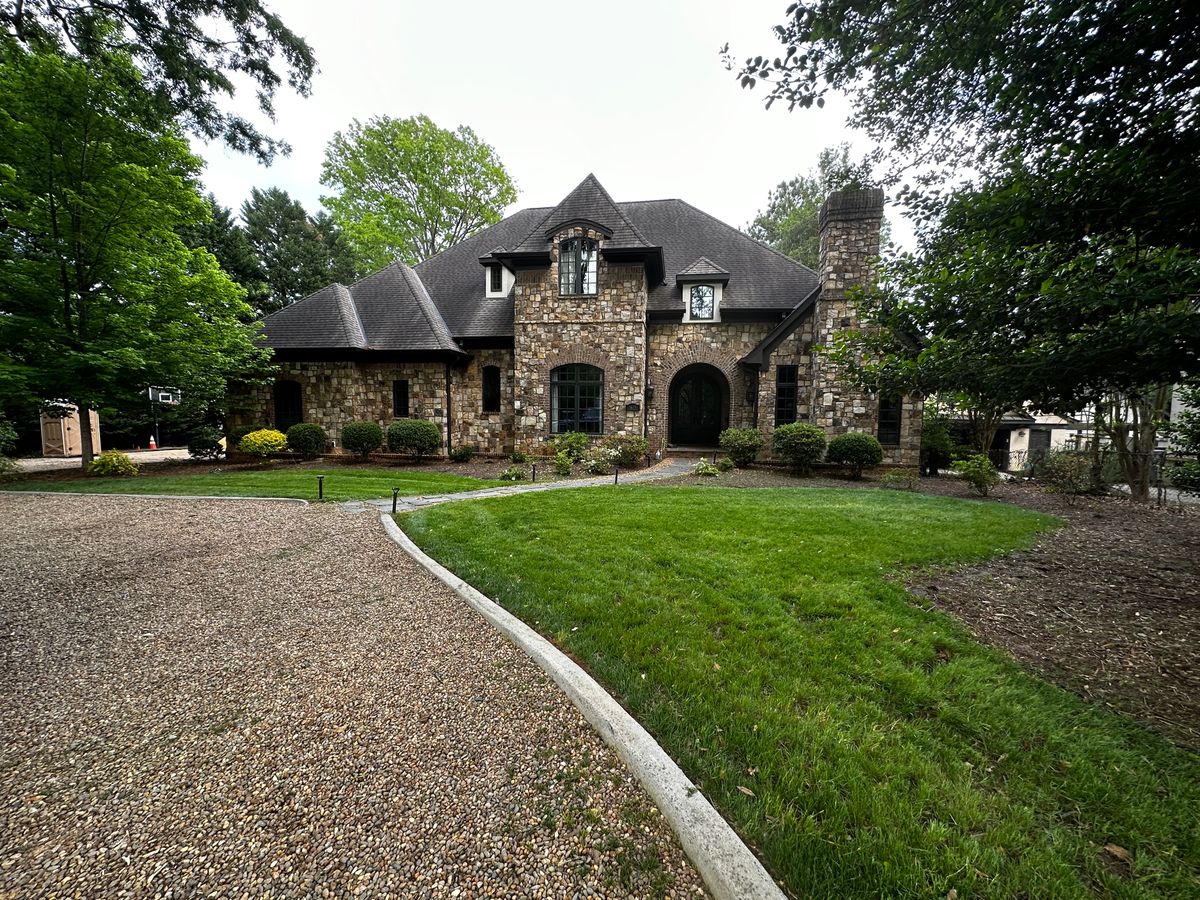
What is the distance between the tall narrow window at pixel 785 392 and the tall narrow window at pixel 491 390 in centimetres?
935

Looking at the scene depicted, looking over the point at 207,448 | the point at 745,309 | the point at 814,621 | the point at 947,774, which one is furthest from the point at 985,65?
the point at 207,448

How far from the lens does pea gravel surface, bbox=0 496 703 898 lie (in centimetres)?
168

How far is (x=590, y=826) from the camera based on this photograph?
1.87 metres

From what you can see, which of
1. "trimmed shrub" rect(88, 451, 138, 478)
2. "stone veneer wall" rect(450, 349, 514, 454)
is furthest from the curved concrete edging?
"trimmed shrub" rect(88, 451, 138, 478)

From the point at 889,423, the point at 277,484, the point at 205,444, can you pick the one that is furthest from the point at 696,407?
the point at 205,444

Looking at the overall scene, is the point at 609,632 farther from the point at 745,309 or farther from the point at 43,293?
the point at 43,293

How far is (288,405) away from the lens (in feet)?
49.0

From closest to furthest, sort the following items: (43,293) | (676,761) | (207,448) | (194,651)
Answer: (676,761), (194,651), (43,293), (207,448)

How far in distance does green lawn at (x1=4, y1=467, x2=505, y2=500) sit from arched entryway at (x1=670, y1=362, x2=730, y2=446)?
9.78m

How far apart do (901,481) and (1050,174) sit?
9.73m

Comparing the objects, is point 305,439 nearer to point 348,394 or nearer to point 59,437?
point 348,394

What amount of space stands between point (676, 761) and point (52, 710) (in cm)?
365

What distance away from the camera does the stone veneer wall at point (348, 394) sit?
48.2 ft

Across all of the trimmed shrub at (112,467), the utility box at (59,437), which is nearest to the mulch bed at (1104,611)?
the trimmed shrub at (112,467)
